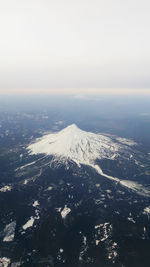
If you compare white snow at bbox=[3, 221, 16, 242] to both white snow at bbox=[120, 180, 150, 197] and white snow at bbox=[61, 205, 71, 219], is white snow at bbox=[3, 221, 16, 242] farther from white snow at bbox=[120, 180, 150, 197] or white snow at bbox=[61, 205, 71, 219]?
white snow at bbox=[120, 180, 150, 197]

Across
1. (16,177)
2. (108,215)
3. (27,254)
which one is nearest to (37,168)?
(16,177)

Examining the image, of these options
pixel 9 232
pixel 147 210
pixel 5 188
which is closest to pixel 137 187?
pixel 147 210

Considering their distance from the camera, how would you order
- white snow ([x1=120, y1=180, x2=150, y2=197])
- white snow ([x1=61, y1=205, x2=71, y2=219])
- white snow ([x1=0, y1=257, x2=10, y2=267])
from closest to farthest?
white snow ([x1=0, y1=257, x2=10, y2=267]), white snow ([x1=61, y1=205, x2=71, y2=219]), white snow ([x1=120, y1=180, x2=150, y2=197])

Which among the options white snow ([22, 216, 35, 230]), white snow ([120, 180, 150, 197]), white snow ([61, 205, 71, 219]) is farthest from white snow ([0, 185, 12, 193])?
white snow ([120, 180, 150, 197])

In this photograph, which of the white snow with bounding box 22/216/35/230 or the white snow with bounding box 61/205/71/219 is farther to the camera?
the white snow with bounding box 61/205/71/219

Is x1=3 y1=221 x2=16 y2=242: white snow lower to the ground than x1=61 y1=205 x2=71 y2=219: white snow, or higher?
higher

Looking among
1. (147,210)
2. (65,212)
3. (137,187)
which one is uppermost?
(65,212)

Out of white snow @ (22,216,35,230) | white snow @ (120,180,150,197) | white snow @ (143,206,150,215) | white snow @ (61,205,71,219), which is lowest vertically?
white snow @ (120,180,150,197)

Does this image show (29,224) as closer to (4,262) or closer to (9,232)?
(9,232)

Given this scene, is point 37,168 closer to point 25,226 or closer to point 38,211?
point 38,211
